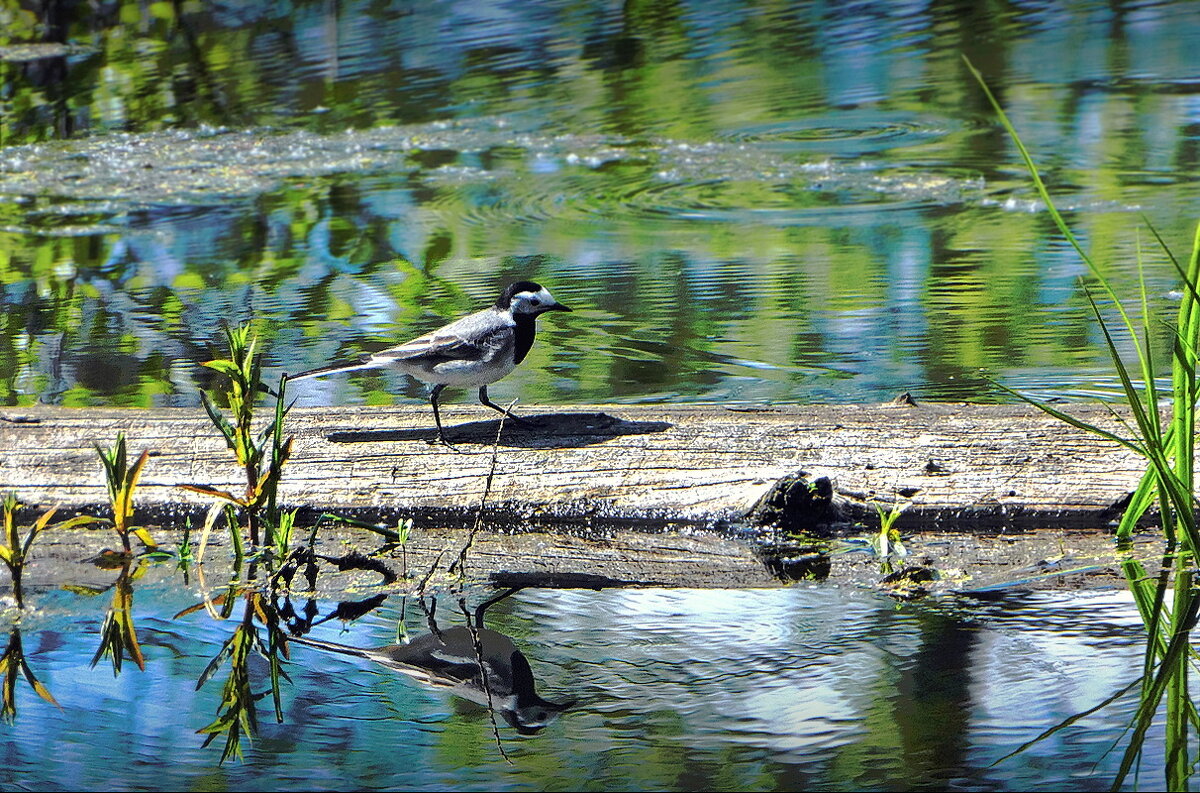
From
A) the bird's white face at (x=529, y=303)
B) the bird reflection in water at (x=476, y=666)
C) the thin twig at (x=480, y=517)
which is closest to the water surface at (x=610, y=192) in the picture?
the bird's white face at (x=529, y=303)

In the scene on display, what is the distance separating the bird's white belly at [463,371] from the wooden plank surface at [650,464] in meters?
0.39

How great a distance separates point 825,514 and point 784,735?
1052mm

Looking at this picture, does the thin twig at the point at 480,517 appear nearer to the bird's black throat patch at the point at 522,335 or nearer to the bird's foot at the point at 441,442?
the bird's foot at the point at 441,442

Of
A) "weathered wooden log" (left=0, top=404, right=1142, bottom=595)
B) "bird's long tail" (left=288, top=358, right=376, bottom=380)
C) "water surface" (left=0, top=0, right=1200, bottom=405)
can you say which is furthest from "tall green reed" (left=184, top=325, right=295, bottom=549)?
"water surface" (left=0, top=0, right=1200, bottom=405)

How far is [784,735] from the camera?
2398 millimetres

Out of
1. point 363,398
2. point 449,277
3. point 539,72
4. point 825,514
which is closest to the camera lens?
point 825,514

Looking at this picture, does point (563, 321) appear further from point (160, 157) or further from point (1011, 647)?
point (160, 157)

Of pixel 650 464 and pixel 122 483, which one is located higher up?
pixel 122 483

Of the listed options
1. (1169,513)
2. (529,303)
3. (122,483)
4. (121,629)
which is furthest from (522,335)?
(1169,513)

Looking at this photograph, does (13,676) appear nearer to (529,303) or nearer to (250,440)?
(250,440)

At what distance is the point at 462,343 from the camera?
4098 millimetres

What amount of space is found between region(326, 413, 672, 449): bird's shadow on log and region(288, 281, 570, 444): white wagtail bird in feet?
1.02

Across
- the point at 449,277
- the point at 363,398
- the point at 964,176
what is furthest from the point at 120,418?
the point at 964,176

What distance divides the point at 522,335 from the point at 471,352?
0.64ft
